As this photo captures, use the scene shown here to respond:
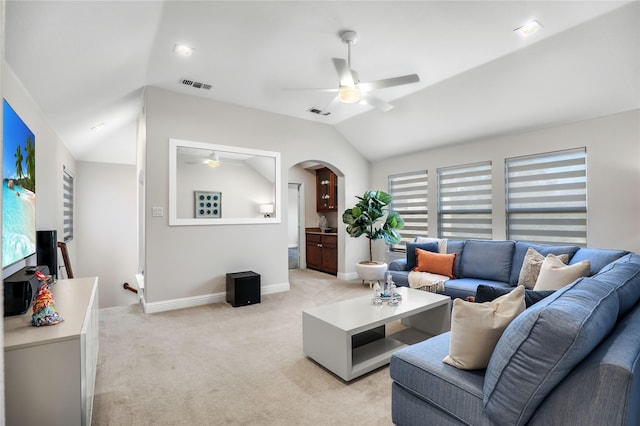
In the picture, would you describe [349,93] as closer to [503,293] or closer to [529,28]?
[529,28]

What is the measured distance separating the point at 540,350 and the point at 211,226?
412 centimetres

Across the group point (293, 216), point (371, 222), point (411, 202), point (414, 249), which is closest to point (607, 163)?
point (414, 249)

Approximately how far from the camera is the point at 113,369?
2.57m

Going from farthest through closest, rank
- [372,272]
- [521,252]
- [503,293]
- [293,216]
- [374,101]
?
[293,216] < [372,272] < [521,252] < [374,101] < [503,293]

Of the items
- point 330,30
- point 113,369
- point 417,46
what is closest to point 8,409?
point 113,369

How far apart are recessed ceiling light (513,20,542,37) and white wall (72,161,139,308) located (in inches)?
271

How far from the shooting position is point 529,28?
9.41 ft

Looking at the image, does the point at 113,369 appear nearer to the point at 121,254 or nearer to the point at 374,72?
the point at 374,72

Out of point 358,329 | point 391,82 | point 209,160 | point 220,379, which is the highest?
point 391,82

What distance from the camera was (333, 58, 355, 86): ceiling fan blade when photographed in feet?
9.36

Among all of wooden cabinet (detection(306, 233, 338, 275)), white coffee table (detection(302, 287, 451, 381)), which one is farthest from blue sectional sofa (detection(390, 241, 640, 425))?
wooden cabinet (detection(306, 233, 338, 275))

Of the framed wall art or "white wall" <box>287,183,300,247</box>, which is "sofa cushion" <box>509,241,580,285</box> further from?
"white wall" <box>287,183,300,247</box>

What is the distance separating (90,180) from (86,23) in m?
4.94

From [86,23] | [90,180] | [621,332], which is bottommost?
[621,332]
